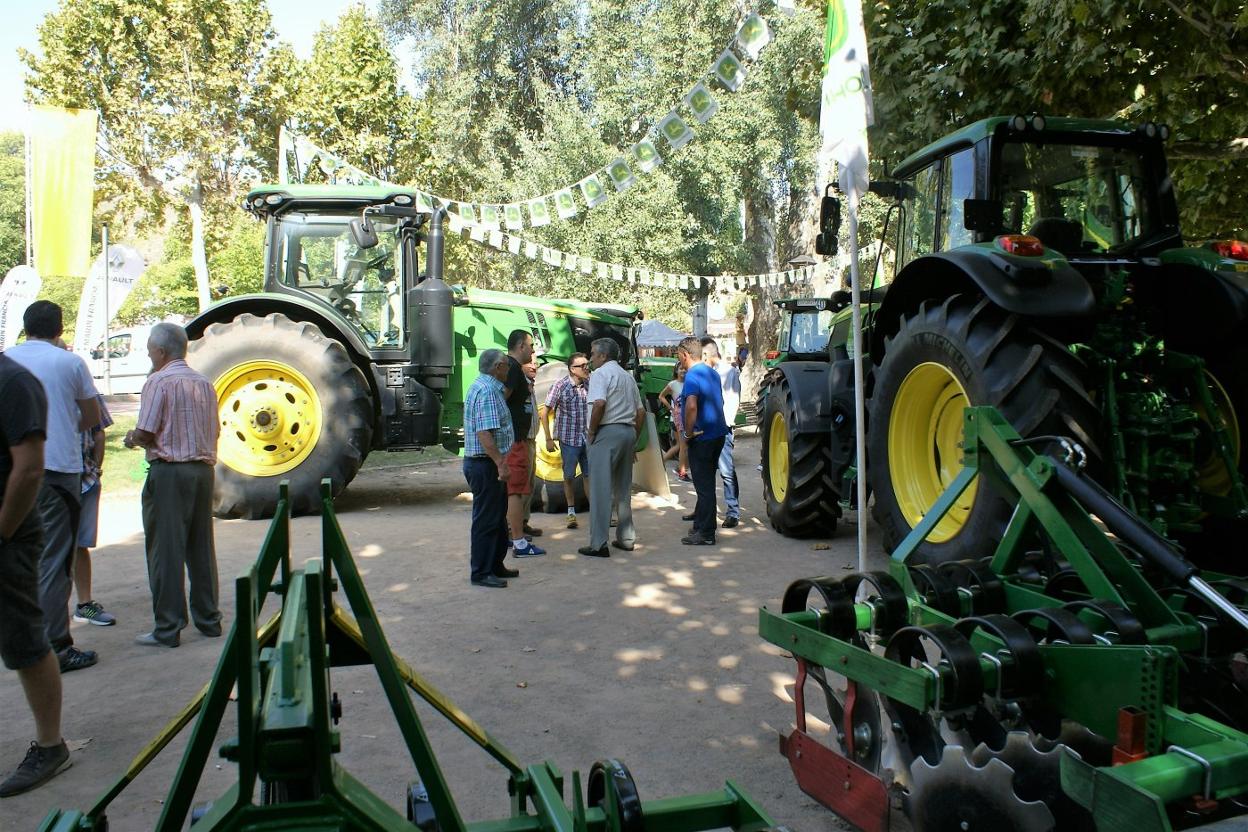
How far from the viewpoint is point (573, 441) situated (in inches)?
350

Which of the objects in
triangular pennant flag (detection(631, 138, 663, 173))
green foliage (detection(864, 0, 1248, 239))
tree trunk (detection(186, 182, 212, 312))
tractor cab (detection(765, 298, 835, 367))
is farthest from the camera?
tree trunk (detection(186, 182, 212, 312))

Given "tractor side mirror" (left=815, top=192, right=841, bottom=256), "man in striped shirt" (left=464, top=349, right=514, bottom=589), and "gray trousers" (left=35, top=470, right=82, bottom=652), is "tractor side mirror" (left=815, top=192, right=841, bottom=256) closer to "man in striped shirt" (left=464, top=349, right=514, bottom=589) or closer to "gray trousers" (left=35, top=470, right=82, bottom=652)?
"man in striped shirt" (left=464, top=349, right=514, bottom=589)

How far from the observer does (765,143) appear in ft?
76.2

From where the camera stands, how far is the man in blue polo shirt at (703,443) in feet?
26.9

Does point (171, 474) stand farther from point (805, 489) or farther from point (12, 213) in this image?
point (12, 213)

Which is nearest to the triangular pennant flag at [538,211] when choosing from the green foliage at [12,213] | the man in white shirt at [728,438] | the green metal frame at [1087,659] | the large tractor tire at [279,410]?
the man in white shirt at [728,438]

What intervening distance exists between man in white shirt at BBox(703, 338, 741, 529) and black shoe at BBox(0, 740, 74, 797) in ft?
18.4

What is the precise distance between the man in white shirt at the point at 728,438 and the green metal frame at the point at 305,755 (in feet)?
20.1

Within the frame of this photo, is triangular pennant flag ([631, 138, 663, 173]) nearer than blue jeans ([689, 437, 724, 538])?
No

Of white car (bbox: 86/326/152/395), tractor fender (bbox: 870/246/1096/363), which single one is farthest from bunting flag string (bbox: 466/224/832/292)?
tractor fender (bbox: 870/246/1096/363)

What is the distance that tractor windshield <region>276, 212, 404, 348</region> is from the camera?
983 cm

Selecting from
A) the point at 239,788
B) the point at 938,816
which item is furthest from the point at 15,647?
the point at 938,816

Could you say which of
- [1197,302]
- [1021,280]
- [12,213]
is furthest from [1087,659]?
[12,213]

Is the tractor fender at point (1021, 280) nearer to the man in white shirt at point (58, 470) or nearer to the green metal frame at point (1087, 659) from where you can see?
the green metal frame at point (1087, 659)
